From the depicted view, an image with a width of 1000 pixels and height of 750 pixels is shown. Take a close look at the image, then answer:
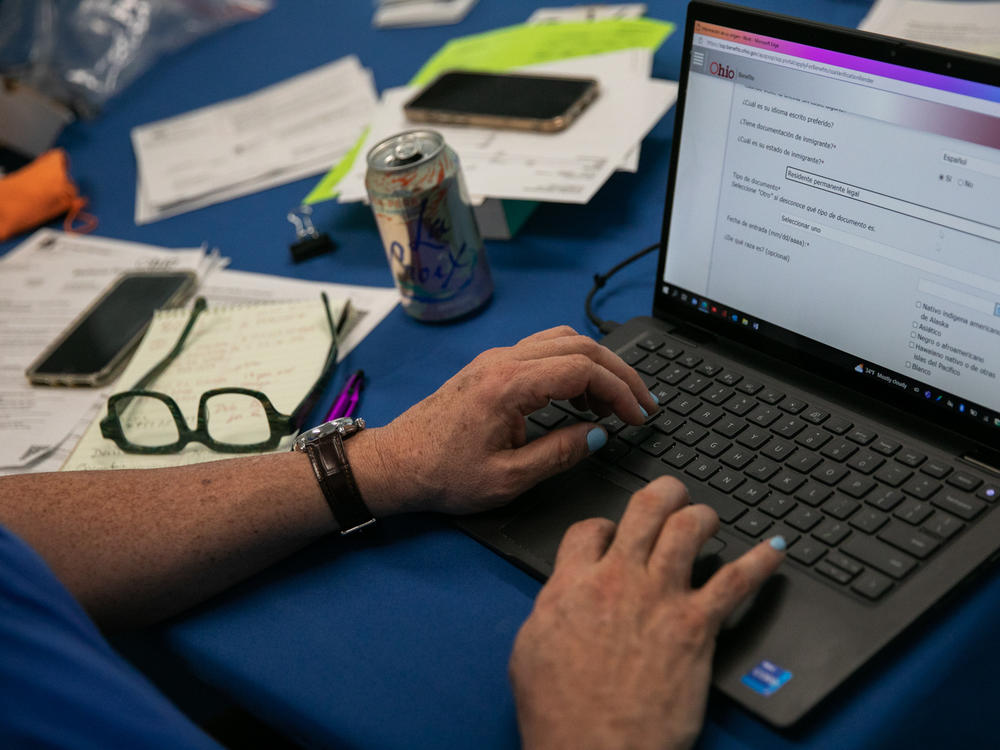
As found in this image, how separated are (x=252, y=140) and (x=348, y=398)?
710mm

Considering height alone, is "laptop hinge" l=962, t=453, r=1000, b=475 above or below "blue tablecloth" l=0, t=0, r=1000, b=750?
above

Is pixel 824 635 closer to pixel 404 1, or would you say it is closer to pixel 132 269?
pixel 132 269

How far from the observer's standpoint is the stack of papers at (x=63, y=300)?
931 mm

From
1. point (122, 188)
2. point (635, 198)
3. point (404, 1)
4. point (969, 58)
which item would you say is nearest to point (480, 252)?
point (635, 198)

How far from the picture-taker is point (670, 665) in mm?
527

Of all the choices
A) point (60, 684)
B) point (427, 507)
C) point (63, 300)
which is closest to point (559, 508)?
point (427, 507)

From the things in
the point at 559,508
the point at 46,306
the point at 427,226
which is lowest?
the point at 46,306

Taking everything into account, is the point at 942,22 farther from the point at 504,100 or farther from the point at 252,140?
the point at 252,140

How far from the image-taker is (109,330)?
1046mm

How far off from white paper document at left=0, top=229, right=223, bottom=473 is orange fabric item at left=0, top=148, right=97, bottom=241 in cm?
4

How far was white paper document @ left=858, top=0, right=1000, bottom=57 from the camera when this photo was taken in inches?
42.0

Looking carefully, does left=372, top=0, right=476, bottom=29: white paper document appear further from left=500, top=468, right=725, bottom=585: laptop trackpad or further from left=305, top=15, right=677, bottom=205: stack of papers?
left=500, top=468, right=725, bottom=585: laptop trackpad

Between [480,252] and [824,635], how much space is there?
1.76 feet

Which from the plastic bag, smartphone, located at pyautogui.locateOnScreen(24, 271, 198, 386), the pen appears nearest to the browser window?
the pen
